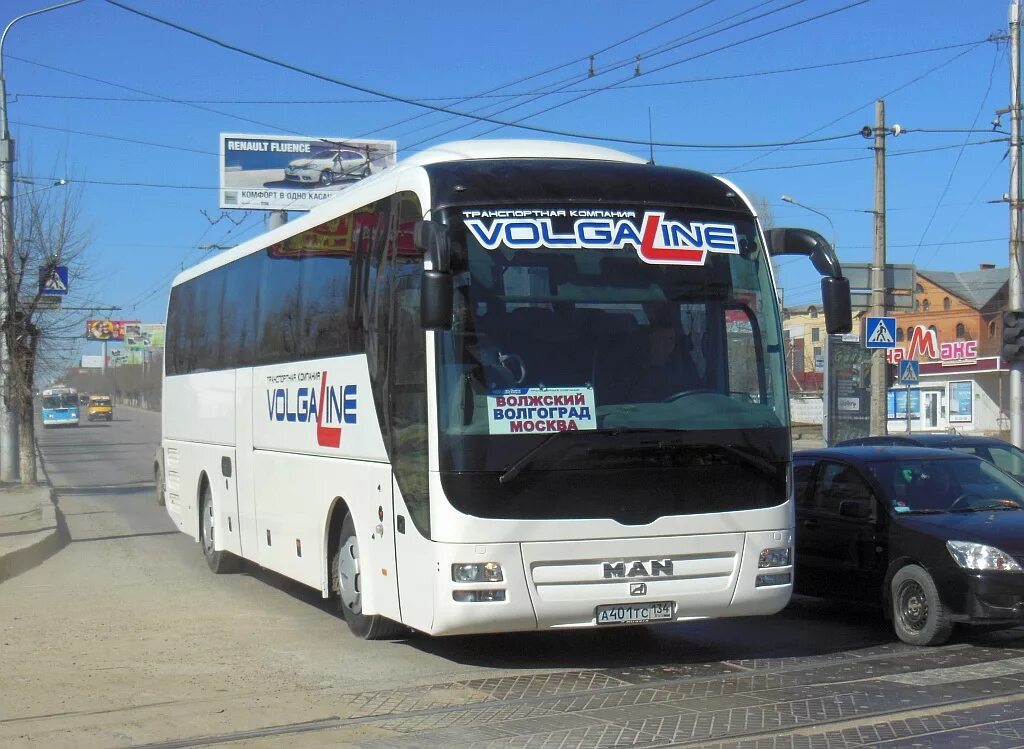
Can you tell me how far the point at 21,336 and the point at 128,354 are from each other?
13789 cm

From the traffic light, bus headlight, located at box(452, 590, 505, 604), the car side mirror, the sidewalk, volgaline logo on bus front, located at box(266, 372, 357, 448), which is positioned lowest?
the sidewalk

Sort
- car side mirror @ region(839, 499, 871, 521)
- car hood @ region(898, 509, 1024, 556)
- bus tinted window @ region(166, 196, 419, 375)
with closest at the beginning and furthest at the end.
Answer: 1. car hood @ region(898, 509, 1024, 556)
2. bus tinted window @ region(166, 196, 419, 375)
3. car side mirror @ region(839, 499, 871, 521)

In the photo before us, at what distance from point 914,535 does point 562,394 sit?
11.1 feet

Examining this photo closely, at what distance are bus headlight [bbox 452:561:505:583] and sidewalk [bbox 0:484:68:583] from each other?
7.59 m

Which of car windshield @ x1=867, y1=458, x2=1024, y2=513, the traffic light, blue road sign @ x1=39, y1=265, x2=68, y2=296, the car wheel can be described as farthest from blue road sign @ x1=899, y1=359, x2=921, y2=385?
the car wheel

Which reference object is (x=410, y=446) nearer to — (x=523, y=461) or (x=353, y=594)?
(x=523, y=461)

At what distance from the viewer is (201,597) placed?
41.9 feet

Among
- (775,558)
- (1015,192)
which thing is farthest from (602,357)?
(1015,192)

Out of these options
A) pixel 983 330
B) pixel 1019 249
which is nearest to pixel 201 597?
pixel 1019 249

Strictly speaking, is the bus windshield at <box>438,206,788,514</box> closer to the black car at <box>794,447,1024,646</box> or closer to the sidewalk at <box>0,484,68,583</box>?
the black car at <box>794,447,1024,646</box>

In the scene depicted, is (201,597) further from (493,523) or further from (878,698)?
(878,698)

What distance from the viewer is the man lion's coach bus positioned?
26.8ft

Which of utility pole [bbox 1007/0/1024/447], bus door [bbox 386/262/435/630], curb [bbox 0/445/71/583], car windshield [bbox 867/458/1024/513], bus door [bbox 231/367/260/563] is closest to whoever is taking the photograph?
bus door [bbox 386/262/435/630]

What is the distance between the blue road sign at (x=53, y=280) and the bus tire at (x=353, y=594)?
1899cm
